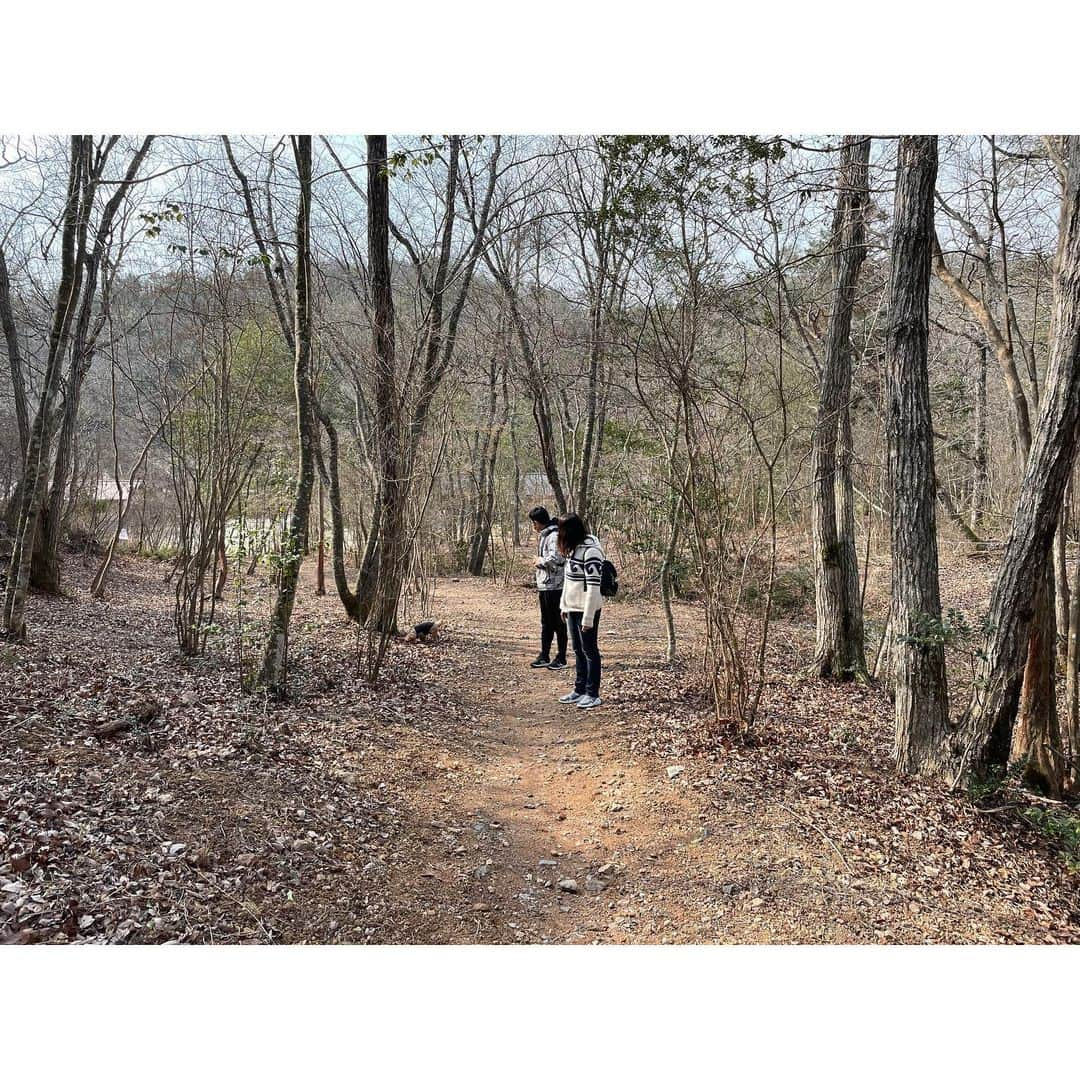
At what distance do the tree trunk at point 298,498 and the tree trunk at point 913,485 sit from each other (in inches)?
124

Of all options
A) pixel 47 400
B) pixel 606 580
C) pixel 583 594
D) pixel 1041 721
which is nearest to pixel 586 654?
pixel 583 594

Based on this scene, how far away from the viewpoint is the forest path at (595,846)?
2.39m

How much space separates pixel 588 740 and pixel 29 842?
8.68 ft

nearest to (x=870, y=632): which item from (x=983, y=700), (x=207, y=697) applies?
(x=983, y=700)

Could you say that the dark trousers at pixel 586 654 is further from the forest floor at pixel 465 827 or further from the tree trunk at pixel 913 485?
the tree trunk at pixel 913 485

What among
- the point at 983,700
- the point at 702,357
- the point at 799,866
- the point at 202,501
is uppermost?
the point at 702,357

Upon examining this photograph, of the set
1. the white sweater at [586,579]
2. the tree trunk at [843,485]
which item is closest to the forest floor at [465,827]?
the white sweater at [586,579]

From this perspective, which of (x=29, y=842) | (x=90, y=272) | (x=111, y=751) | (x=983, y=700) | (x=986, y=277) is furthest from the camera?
(x=90, y=272)

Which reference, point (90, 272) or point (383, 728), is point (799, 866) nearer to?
point (383, 728)

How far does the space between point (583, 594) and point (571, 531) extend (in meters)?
0.40

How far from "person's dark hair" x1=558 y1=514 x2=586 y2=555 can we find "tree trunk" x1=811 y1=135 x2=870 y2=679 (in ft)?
5.86

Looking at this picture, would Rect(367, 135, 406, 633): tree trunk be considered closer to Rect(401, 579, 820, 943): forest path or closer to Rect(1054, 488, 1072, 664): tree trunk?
Rect(401, 579, 820, 943): forest path

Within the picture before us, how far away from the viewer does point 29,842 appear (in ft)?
6.73

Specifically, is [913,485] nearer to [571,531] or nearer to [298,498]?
[571,531]
